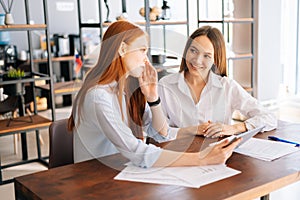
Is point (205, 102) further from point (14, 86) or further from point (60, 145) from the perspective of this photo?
point (14, 86)

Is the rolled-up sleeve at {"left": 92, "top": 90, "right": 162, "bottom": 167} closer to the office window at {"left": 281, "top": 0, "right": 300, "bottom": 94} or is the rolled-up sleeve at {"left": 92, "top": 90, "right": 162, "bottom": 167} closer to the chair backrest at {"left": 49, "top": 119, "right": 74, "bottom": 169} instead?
the chair backrest at {"left": 49, "top": 119, "right": 74, "bottom": 169}

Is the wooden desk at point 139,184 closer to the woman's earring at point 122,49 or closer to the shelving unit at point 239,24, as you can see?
the woman's earring at point 122,49

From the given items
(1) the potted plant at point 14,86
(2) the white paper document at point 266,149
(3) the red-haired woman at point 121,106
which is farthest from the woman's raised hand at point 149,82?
(1) the potted plant at point 14,86

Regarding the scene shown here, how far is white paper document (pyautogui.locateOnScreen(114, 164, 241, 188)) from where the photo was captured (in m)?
1.46

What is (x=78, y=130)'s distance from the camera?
1794 mm

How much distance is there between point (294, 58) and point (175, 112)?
4078 millimetres

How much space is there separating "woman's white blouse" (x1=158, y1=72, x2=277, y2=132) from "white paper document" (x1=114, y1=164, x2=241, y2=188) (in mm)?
698

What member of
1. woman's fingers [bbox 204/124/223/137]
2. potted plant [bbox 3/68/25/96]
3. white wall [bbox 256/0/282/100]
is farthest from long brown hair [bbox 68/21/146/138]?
white wall [bbox 256/0/282/100]

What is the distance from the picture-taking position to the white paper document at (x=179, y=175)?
1465 millimetres

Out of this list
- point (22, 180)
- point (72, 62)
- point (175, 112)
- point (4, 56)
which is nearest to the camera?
point (22, 180)

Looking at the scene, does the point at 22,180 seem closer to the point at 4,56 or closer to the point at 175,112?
the point at 175,112

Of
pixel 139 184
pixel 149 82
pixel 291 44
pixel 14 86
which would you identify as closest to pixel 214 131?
pixel 149 82

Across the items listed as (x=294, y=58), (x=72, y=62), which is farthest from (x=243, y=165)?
(x=72, y=62)

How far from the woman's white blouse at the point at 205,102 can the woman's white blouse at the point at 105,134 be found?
0.48m
